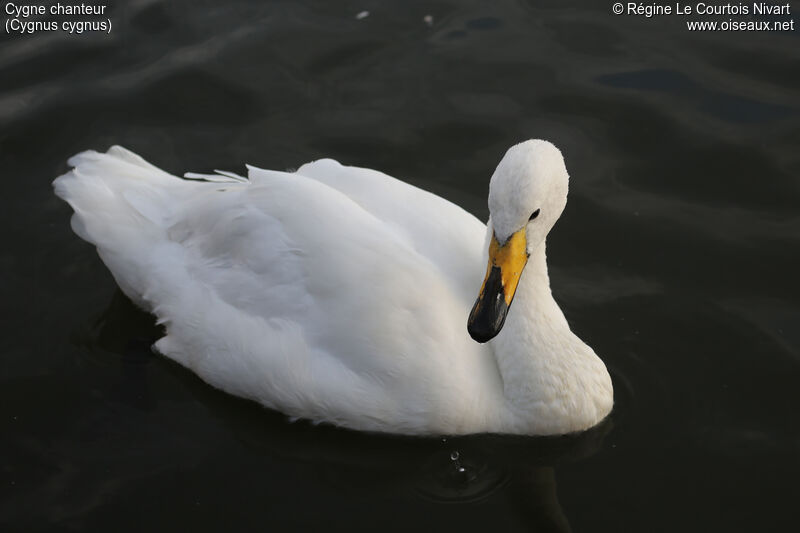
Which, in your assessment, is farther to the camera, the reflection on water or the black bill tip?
the reflection on water

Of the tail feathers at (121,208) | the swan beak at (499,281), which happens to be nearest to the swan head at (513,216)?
the swan beak at (499,281)

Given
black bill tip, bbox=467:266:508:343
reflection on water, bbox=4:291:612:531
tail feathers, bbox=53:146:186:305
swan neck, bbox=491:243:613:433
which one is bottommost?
reflection on water, bbox=4:291:612:531

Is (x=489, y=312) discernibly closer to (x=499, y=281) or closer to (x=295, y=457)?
(x=499, y=281)

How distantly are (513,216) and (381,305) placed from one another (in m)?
0.89

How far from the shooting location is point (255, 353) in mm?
5508

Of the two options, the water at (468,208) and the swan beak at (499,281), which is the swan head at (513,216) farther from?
the water at (468,208)

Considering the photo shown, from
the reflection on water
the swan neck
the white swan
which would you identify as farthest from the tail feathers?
the swan neck

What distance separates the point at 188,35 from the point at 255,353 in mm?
4451

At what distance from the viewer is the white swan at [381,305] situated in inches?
197

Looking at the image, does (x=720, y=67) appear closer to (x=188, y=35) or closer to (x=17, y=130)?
(x=188, y=35)

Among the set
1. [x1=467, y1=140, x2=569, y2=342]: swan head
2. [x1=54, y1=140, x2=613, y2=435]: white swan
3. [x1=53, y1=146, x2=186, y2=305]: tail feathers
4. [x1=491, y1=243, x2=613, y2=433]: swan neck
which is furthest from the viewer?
[x1=53, y1=146, x2=186, y2=305]: tail feathers

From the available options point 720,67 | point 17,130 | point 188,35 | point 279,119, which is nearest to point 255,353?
point 279,119

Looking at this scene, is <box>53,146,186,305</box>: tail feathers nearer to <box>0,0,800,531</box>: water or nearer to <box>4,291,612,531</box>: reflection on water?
<box>0,0,800,531</box>: water

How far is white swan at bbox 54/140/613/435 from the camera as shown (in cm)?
500
